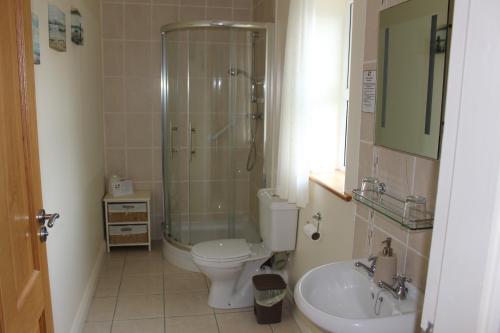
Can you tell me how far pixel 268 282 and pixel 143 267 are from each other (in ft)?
4.31

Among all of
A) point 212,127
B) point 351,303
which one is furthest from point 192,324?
point 212,127

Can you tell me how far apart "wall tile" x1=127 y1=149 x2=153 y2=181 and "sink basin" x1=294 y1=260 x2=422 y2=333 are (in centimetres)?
276

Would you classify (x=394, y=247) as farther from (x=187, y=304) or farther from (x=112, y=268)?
(x=112, y=268)

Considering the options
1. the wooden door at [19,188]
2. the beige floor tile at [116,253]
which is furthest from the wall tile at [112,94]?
the wooden door at [19,188]

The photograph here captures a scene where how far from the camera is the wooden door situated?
1.10m

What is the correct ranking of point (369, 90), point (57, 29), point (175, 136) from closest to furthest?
point (369, 90), point (57, 29), point (175, 136)

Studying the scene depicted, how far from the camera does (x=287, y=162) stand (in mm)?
2582

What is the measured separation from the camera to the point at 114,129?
13.0 ft

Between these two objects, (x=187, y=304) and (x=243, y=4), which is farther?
(x=243, y=4)

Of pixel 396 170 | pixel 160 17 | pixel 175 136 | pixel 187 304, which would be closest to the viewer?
pixel 396 170

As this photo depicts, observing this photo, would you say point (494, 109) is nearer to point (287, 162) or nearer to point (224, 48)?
point (287, 162)

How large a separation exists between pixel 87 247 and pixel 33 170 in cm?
178

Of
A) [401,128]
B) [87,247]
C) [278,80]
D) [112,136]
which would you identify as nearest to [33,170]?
[401,128]

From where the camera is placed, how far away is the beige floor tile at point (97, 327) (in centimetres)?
259
